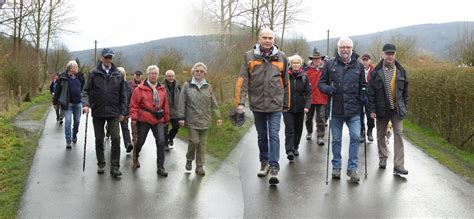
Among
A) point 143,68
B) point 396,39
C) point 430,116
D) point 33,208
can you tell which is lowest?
point 33,208

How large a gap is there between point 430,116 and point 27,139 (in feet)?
33.4

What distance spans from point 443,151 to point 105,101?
7.15m

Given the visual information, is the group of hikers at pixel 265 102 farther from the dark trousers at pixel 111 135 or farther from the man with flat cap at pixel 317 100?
the man with flat cap at pixel 317 100

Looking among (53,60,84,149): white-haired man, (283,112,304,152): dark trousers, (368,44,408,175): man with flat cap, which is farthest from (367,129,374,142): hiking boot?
(53,60,84,149): white-haired man

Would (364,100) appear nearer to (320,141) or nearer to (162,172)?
(320,141)

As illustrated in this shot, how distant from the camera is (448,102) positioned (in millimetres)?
11383

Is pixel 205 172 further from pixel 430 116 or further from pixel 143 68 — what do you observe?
pixel 143 68

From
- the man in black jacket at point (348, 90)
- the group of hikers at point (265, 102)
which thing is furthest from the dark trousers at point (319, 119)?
the man in black jacket at point (348, 90)

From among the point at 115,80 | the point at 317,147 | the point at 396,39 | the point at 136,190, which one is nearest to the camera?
the point at 136,190

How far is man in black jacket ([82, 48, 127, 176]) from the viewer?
794 cm

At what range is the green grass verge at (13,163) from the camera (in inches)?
252

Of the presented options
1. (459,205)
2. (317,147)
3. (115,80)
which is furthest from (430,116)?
(115,80)

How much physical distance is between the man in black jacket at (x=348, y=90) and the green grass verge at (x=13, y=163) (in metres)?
4.64

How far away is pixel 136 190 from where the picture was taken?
7.08 metres
